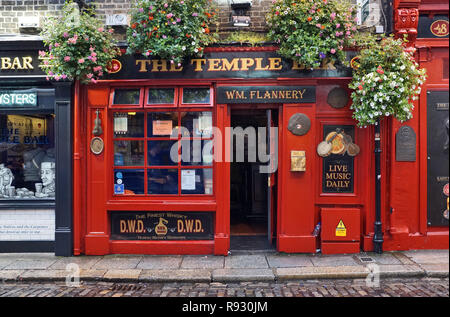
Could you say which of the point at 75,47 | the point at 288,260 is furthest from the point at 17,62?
the point at 288,260

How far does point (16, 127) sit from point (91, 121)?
1.68 metres

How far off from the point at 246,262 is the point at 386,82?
3976 mm

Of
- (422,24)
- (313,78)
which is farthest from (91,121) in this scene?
(422,24)

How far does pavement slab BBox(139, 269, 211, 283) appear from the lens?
238 inches

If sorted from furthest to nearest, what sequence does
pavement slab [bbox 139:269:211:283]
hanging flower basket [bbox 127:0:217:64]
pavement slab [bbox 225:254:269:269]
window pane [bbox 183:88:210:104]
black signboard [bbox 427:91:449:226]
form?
window pane [bbox 183:88:210:104], black signboard [bbox 427:91:449:226], hanging flower basket [bbox 127:0:217:64], pavement slab [bbox 225:254:269:269], pavement slab [bbox 139:269:211:283]

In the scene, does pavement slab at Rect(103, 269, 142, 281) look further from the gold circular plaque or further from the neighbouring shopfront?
the gold circular plaque

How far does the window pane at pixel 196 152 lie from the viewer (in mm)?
7484

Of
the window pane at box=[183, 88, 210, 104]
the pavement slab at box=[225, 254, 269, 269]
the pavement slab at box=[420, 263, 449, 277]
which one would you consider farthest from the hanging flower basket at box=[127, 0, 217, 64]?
the pavement slab at box=[420, 263, 449, 277]

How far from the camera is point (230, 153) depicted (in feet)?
24.2

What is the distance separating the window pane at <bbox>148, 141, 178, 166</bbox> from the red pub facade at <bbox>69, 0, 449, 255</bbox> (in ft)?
0.07

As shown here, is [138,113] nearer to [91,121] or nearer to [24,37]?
[91,121]

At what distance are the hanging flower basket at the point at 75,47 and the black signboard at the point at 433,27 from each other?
19.2ft

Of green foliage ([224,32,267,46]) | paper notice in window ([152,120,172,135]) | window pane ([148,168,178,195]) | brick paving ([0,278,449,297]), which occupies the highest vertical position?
green foliage ([224,32,267,46])

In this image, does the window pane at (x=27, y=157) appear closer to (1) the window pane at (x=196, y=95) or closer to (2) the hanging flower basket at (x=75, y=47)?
(2) the hanging flower basket at (x=75, y=47)
